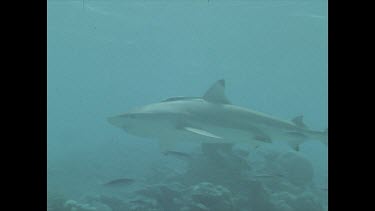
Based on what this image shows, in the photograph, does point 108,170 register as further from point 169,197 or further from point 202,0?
point 202,0

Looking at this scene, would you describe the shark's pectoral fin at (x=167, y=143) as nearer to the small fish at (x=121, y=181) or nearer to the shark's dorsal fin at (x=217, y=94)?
the shark's dorsal fin at (x=217, y=94)

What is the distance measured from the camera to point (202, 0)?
27938 millimetres

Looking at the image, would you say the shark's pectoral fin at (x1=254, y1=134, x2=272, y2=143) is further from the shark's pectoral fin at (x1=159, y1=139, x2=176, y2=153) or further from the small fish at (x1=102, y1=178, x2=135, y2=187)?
the small fish at (x1=102, y1=178, x2=135, y2=187)

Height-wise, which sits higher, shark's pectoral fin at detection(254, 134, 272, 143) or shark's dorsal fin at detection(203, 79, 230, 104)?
shark's dorsal fin at detection(203, 79, 230, 104)

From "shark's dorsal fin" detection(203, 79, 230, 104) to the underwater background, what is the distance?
5.30 feet

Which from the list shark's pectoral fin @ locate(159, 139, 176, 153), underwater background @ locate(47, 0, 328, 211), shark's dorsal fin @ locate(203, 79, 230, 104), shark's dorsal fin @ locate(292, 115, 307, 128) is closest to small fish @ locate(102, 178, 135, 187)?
underwater background @ locate(47, 0, 328, 211)

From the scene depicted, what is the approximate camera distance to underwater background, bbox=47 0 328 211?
355 inches

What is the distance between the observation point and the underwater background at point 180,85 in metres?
9.02

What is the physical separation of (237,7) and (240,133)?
2172 centimetres

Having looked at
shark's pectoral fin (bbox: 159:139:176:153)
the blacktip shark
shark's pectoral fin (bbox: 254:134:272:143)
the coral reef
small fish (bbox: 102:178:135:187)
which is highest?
the blacktip shark

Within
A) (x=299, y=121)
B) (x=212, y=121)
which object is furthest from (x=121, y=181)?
(x=299, y=121)
